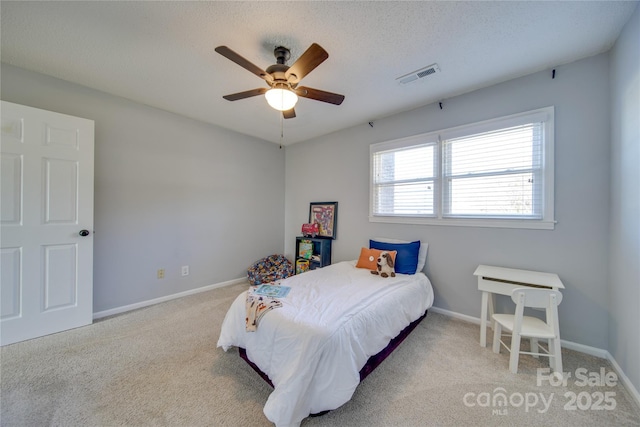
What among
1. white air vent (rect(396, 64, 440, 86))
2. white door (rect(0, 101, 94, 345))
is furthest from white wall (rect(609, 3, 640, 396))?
white door (rect(0, 101, 94, 345))

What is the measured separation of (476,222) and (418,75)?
65.9 inches

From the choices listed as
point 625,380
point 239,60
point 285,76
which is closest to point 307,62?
point 285,76

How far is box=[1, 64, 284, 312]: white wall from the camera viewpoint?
104 inches

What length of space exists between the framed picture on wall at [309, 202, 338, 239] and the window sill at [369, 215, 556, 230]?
0.75 metres

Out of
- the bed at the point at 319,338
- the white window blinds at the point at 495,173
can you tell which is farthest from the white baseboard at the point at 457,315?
the white window blinds at the point at 495,173

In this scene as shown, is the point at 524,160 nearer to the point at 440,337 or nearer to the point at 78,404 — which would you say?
the point at 440,337

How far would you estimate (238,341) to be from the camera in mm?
1832

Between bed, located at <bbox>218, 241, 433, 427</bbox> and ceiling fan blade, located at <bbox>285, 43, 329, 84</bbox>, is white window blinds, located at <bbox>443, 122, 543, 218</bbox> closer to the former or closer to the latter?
bed, located at <bbox>218, 241, 433, 427</bbox>

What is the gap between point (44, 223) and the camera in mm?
2242

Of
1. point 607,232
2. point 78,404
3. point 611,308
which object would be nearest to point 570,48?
point 607,232

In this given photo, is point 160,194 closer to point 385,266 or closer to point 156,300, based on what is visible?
point 156,300

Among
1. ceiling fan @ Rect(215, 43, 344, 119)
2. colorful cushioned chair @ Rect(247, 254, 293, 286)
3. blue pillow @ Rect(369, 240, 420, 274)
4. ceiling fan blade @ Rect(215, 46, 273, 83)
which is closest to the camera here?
ceiling fan blade @ Rect(215, 46, 273, 83)

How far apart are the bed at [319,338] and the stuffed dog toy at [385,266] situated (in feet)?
0.87

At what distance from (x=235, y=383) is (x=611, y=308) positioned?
3047 mm
